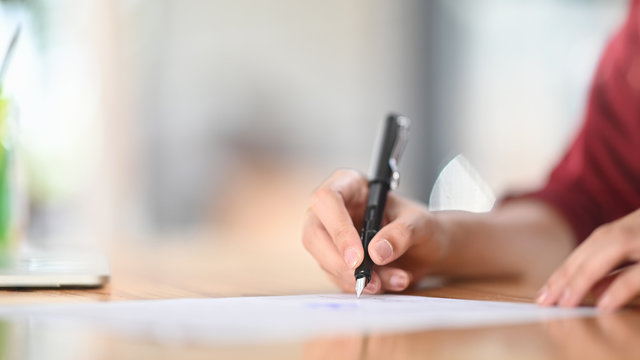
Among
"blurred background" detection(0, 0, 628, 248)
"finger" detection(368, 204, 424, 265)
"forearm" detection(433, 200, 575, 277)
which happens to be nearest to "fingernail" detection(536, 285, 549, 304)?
"finger" detection(368, 204, 424, 265)

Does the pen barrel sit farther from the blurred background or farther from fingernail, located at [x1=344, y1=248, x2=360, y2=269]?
the blurred background

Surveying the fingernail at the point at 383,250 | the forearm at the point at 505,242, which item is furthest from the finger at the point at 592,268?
the forearm at the point at 505,242

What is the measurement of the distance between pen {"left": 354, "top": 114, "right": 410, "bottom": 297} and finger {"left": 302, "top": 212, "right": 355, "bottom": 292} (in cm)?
4

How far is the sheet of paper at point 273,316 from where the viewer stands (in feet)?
1.31

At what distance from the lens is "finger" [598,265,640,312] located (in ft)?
1.71

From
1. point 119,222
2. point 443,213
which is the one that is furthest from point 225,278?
point 119,222

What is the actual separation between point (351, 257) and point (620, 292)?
20cm

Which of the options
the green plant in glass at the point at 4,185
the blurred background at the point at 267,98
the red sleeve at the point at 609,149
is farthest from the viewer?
the blurred background at the point at 267,98

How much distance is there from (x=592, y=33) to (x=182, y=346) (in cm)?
350

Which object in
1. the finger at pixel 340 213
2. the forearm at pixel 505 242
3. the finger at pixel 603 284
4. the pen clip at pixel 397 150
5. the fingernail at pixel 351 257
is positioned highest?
the pen clip at pixel 397 150

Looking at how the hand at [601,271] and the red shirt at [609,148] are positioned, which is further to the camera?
the red shirt at [609,148]

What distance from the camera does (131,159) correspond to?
378cm

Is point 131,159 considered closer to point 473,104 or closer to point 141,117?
point 141,117

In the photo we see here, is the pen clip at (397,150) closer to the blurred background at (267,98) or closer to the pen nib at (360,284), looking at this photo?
the pen nib at (360,284)
